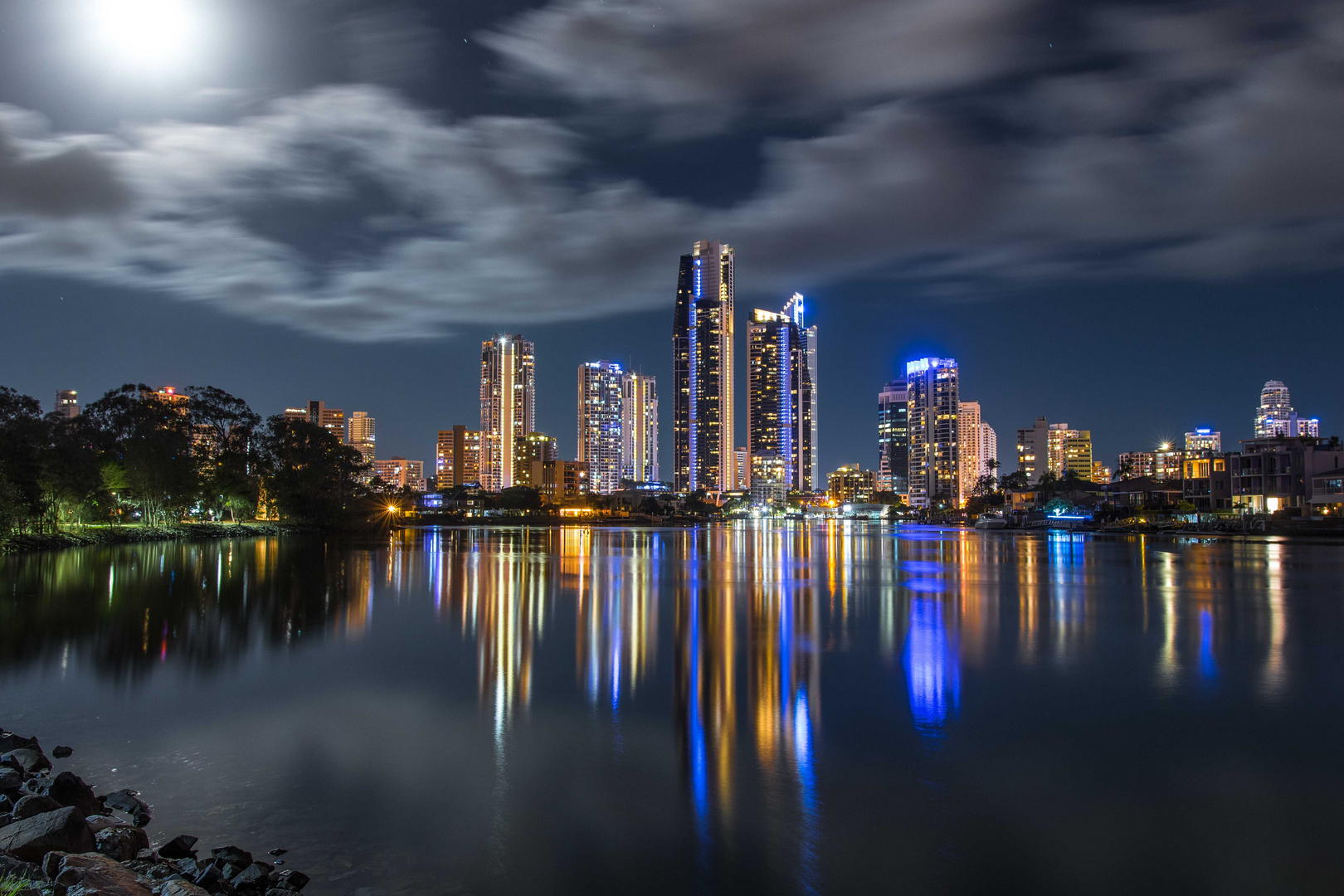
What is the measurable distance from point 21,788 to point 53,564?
1561 inches

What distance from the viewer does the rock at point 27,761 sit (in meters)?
9.59

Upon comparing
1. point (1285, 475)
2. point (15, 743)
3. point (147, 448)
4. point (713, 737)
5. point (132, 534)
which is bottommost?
point (713, 737)

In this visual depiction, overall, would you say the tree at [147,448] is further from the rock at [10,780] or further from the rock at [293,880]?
the rock at [293,880]

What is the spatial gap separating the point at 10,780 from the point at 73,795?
2.70 ft

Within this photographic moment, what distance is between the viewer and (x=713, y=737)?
1132 cm

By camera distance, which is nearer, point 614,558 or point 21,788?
point 21,788

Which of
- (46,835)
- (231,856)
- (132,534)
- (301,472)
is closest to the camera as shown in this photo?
(46,835)

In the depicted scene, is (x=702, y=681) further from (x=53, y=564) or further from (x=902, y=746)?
(x=53, y=564)

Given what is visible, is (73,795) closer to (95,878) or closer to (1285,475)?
(95,878)

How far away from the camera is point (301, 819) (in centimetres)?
855

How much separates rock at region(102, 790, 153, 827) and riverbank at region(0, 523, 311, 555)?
48183 millimetres

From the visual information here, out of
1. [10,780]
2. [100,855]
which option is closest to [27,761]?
[10,780]

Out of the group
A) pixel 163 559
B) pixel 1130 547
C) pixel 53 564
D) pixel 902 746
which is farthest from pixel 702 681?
pixel 1130 547

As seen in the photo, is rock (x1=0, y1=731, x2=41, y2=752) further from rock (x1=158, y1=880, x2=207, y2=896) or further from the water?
rock (x1=158, y1=880, x2=207, y2=896)
